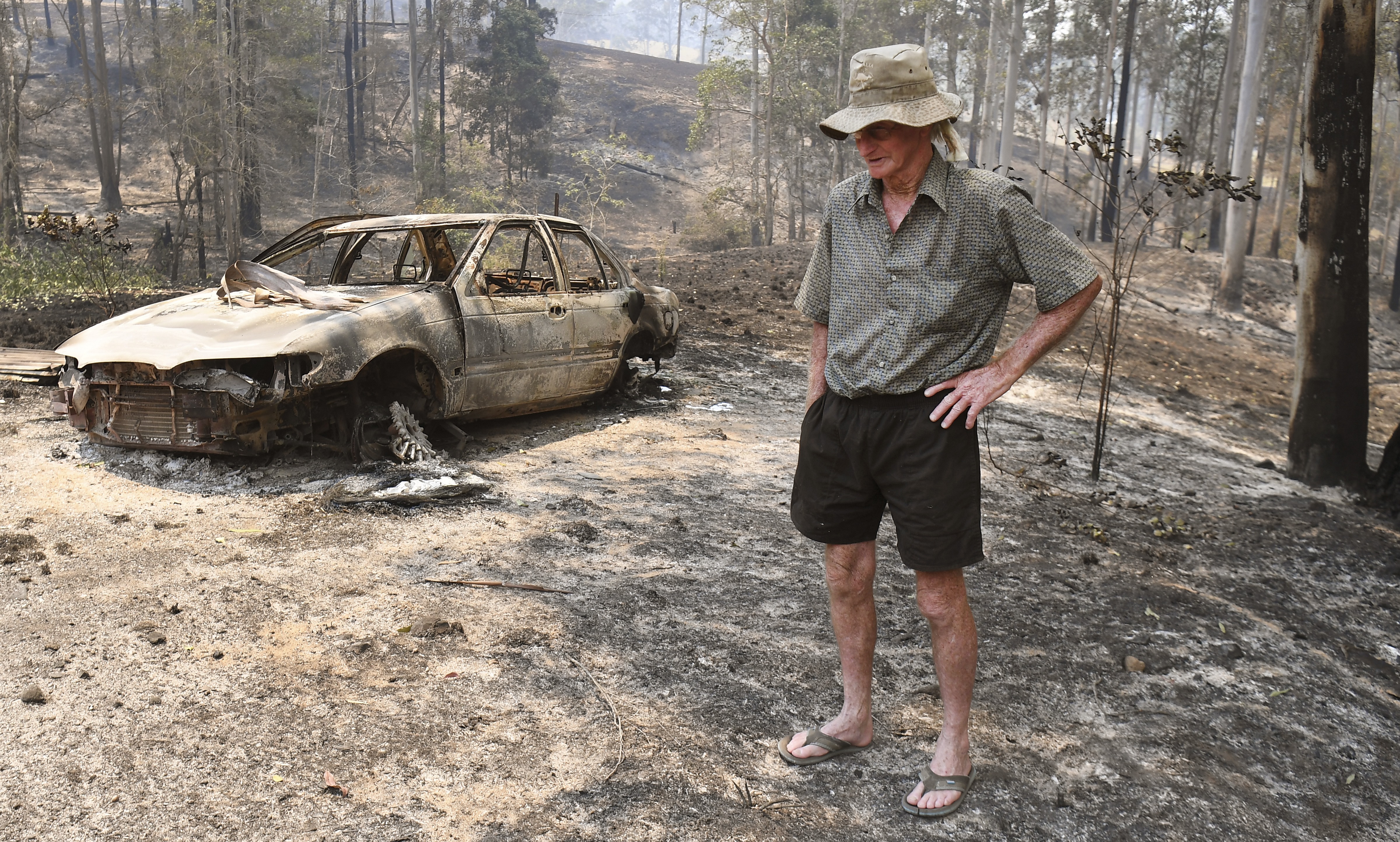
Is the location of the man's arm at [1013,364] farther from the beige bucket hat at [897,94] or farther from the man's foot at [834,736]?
→ the man's foot at [834,736]

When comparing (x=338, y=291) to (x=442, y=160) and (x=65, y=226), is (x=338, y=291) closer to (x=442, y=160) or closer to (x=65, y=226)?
(x=65, y=226)

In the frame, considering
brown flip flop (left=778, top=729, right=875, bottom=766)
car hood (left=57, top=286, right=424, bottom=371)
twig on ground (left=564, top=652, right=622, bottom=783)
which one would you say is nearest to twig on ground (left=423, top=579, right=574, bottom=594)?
twig on ground (left=564, top=652, right=622, bottom=783)

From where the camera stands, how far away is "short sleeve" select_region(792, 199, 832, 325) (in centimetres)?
297

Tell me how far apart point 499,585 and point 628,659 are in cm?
95

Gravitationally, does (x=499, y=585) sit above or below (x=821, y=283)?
below

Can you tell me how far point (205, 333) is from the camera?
5.79m

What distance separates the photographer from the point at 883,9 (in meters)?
41.6

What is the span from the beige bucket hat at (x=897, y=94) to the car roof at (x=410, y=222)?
463 cm

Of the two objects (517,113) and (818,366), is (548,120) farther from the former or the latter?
(818,366)

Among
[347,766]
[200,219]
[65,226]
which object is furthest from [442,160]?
[347,766]

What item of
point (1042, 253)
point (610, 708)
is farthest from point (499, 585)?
point (1042, 253)

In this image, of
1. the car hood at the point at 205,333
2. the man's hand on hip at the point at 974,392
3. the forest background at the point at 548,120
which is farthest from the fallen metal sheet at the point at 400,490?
the forest background at the point at 548,120

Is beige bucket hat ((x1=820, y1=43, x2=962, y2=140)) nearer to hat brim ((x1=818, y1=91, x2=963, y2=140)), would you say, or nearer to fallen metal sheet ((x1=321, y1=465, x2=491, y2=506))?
hat brim ((x1=818, y1=91, x2=963, y2=140))

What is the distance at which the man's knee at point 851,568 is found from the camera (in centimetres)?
295
